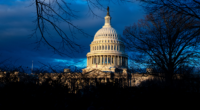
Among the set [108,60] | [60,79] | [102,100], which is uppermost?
[108,60]

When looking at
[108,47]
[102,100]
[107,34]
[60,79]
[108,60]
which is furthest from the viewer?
[107,34]

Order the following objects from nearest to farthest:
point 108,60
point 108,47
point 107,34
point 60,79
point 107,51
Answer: point 60,79
point 108,60
point 107,51
point 108,47
point 107,34

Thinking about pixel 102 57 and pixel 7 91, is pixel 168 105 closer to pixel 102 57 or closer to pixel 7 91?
pixel 7 91

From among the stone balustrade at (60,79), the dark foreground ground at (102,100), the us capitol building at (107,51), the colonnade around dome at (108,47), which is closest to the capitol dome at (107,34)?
the us capitol building at (107,51)

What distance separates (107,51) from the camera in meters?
82.4

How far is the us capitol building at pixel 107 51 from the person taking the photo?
80688 millimetres

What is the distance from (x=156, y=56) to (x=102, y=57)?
6741 cm

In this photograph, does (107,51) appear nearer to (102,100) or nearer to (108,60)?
(108,60)

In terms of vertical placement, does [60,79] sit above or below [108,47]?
below

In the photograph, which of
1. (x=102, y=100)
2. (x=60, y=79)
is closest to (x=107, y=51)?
(x=60, y=79)

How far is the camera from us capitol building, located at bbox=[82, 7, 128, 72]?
80.7 m

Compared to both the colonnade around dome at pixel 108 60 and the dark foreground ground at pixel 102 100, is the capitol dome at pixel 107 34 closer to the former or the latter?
the colonnade around dome at pixel 108 60

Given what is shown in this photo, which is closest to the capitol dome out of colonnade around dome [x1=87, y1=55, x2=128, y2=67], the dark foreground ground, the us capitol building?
the us capitol building

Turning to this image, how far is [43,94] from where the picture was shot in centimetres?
788
